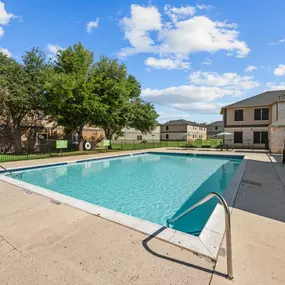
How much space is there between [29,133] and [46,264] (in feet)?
63.1

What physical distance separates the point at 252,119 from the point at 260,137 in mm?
2175

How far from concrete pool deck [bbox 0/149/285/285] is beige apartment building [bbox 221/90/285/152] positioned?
776 inches

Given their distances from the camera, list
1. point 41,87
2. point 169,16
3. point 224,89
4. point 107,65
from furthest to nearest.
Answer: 1. point 224,89
2. point 107,65
3. point 41,87
4. point 169,16

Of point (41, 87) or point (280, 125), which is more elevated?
point (41, 87)

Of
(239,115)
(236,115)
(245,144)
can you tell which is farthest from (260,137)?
(236,115)

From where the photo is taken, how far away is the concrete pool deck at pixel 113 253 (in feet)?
7.04

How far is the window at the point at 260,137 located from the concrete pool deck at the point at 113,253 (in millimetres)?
19769

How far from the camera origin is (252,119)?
21188 millimetres

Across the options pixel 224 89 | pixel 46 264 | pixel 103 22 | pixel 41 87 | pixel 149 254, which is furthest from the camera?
pixel 224 89

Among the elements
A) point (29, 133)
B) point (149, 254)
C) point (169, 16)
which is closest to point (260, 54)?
point (169, 16)

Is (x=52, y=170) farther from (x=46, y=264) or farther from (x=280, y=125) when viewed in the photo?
(x=280, y=125)

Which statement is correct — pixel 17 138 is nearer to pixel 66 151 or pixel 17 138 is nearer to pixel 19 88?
pixel 66 151

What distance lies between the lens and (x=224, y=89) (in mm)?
21203

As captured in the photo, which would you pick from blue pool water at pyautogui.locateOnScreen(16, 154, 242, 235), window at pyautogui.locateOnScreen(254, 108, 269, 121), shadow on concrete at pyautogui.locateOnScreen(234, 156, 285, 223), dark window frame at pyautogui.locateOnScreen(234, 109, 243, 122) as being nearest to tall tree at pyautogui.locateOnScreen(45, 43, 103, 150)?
blue pool water at pyautogui.locateOnScreen(16, 154, 242, 235)
